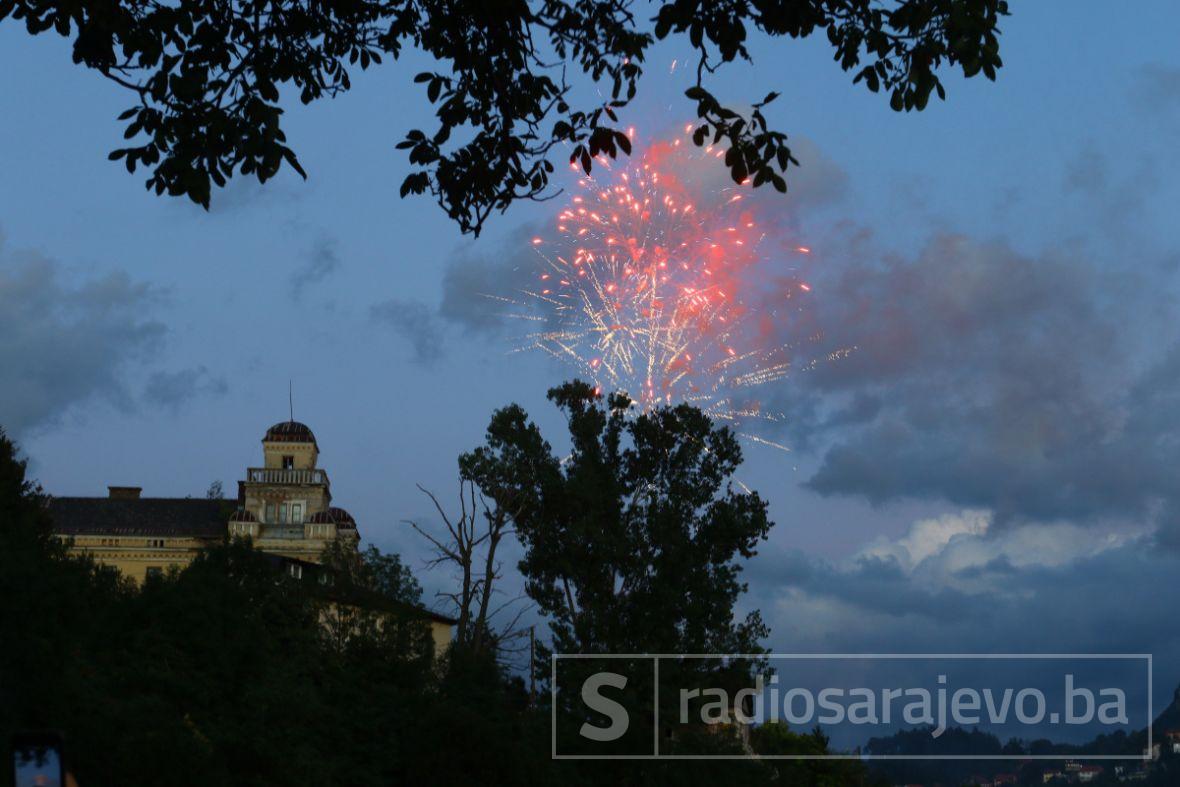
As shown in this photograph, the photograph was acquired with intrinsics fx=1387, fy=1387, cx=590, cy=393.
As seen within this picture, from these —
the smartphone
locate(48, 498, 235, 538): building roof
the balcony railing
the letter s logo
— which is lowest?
the smartphone

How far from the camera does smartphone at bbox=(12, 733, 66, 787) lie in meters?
4.01

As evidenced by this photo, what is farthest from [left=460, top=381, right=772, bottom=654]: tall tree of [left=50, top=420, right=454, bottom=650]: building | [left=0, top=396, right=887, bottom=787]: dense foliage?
[left=50, top=420, right=454, bottom=650]: building

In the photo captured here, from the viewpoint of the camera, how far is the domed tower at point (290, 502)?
83.2m

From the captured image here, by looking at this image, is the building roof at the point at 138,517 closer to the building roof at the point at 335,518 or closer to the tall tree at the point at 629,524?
the building roof at the point at 335,518

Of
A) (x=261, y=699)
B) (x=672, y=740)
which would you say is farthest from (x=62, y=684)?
(x=672, y=740)

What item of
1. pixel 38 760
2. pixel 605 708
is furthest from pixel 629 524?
pixel 38 760

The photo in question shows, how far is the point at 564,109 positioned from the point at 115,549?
245 ft

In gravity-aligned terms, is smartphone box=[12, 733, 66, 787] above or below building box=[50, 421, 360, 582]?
below

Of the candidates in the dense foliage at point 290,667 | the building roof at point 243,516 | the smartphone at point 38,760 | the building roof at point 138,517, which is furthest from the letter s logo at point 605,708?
the building roof at point 243,516

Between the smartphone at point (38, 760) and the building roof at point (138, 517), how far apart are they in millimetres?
78618

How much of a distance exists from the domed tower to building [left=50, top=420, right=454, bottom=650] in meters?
0.06

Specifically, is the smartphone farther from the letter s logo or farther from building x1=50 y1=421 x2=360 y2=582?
building x1=50 y1=421 x2=360 y2=582

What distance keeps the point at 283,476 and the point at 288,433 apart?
124 inches

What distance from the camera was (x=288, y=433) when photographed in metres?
87.5
